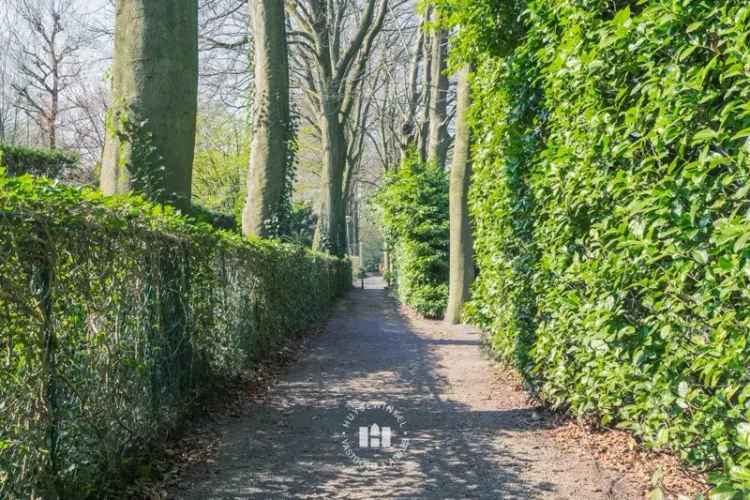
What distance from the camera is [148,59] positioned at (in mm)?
5461

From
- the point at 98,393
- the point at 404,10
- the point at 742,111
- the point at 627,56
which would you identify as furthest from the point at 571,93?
the point at 404,10

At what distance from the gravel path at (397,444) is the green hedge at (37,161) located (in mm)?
10574

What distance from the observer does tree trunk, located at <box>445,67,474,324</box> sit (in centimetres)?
1209

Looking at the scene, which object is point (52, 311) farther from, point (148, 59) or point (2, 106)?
point (2, 106)

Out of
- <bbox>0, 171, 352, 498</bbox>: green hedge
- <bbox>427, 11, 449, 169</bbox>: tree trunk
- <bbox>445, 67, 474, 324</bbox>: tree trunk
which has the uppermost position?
<bbox>427, 11, 449, 169</bbox>: tree trunk

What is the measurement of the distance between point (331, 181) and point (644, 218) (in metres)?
17.9

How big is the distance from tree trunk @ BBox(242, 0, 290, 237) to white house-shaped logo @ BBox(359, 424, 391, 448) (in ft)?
20.9

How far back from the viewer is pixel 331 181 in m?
20.9

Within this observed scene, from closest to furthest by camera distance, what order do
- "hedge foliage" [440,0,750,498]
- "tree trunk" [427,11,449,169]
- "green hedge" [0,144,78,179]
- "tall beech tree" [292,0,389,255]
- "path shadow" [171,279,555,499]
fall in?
1. "hedge foliage" [440,0,750,498]
2. "path shadow" [171,279,555,499]
3. "green hedge" [0,144,78,179]
4. "tree trunk" [427,11,449,169]
5. "tall beech tree" [292,0,389,255]

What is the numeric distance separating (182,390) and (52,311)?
2.29 m

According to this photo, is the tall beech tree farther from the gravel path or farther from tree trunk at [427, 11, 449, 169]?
the gravel path

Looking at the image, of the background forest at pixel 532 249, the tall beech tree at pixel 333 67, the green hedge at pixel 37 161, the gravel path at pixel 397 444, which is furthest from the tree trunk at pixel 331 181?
the gravel path at pixel 397 444

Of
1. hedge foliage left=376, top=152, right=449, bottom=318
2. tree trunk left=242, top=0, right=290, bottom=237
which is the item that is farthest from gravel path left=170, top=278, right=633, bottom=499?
hedge foliage left=376, top=152, right=449, bottom=318

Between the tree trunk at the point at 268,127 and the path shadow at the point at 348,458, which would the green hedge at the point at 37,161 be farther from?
the path shadow at the point at 348,458
